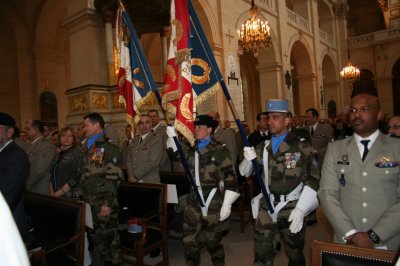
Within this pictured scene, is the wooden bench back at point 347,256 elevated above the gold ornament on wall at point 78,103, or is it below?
below

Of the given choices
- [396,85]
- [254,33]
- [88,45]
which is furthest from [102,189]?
[396,85]

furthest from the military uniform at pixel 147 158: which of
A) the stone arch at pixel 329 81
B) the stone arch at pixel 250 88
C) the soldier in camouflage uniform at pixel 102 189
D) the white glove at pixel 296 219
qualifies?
the stone arch at pixel 329 81

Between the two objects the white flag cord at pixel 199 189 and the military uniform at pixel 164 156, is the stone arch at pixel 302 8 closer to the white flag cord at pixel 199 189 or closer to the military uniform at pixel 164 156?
the military uniform at pixel 164 156

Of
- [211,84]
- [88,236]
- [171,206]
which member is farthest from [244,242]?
[211,84]

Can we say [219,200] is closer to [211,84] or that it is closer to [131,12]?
[211,84]

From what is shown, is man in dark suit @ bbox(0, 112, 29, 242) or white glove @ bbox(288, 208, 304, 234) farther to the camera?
white glove @ bbox(288, 208, 304, 234)

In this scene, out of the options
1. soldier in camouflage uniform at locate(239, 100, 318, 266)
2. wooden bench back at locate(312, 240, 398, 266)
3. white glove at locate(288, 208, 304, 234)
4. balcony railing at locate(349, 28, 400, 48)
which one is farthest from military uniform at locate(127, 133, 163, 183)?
balcony railing at locate(349, 28, 400, 48)

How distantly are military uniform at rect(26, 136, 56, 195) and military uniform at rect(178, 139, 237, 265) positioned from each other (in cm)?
247

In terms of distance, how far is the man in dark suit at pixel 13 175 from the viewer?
2.47 meters

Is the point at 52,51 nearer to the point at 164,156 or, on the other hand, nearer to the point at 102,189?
the point at 164,156

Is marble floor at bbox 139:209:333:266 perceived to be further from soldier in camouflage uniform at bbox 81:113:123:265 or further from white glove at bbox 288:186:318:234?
white glove at bbox 288:186:318:234

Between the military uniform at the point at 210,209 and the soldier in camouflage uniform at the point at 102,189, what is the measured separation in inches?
42.0

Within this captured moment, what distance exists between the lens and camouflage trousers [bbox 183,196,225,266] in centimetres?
310

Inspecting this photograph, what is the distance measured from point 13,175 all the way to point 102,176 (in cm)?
135
